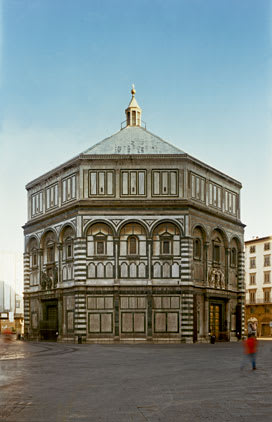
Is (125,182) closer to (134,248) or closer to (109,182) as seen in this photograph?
(109,182)

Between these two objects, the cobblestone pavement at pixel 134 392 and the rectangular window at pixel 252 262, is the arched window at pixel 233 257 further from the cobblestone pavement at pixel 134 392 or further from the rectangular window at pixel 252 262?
the cobblestone pavement at pixel 134 392

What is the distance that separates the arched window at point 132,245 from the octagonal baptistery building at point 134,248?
8 centimetres

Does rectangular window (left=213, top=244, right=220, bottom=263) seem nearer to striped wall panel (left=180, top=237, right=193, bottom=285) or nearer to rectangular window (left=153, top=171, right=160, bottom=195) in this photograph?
striped wall panel (left=180, top=237, right=193, bottom=285)

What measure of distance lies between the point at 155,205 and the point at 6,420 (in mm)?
36936

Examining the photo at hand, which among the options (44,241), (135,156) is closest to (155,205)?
(135,156)

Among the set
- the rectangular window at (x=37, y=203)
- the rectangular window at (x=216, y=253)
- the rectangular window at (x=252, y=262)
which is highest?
the rectangular window at (x=37, y=203)

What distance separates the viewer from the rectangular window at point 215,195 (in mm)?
54000

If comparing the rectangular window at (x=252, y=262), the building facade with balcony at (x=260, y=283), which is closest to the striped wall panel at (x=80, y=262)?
the building facade with balcony at (x=260, y=283)

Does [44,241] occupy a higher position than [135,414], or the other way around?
[44,241]

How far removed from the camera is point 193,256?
49.7 m

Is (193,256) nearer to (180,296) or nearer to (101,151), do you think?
(180,296)

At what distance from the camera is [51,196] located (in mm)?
54594

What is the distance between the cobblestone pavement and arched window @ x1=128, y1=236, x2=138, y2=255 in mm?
22989

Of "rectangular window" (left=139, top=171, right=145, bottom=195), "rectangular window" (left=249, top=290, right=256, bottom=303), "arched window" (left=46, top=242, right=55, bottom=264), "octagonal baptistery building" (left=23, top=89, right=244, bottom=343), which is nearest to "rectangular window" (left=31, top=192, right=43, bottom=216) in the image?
"octagonal baptistery building" (left=23, top=89, right=244, bottom=343)
